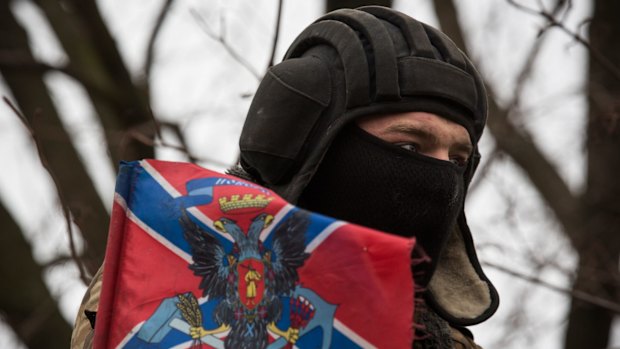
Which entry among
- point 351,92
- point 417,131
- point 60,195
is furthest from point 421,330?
point 60,195

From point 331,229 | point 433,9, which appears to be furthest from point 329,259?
point 433,9

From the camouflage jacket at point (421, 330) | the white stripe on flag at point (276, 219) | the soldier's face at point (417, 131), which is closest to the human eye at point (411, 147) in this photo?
the soldier's face at point (417, 131)

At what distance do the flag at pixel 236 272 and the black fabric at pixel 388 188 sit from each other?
35cm

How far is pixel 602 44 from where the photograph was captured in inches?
222

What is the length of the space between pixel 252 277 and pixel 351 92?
0.58m

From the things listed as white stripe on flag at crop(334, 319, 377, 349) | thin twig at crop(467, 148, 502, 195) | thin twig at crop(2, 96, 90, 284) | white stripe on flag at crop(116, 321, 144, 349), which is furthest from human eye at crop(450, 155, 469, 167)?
thin twig at crop(467, 148, 502, 195)

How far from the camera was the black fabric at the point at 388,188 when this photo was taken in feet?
10.3

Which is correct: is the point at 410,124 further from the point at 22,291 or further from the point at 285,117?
the point at 22,291

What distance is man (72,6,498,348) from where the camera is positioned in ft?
10.3

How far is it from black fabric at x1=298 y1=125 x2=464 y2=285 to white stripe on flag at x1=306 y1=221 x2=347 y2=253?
434 mm

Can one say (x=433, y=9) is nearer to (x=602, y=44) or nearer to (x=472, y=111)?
(x=602, y=44)

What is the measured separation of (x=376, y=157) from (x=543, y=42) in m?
3.45

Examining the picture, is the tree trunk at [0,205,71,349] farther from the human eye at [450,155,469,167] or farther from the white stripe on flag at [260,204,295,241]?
the white stripe on flag at [260,204,295,241]

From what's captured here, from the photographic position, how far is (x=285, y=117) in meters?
3.21
